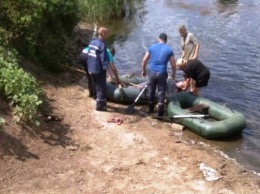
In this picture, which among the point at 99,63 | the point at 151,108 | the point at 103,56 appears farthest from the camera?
the point at 151,108

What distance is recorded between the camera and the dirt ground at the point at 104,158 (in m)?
7.51

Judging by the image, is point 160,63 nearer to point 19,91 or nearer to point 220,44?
point 19,91

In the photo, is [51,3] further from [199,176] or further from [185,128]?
[199,176]

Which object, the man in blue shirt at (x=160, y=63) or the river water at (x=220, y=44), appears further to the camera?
the river water at (x=220, y=44)

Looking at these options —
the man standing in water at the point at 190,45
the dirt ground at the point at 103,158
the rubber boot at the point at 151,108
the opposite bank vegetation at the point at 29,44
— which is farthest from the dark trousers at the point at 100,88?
the man standing in water at the point at 190,45

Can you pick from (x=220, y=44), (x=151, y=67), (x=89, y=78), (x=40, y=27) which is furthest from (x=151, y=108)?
(x=220, y=44)

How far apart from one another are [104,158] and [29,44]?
14.9ft

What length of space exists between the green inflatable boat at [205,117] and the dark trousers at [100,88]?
1534mm

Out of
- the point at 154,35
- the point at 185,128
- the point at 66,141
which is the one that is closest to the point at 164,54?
the point at 185,128

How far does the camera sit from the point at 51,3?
42.0 ft

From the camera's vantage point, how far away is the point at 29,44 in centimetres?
1173

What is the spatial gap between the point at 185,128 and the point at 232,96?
9.83 feet

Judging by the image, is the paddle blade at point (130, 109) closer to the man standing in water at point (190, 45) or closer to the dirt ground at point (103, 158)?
the dirt ground at point (103, 158)

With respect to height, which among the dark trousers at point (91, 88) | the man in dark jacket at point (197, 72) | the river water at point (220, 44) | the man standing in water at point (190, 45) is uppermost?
the man standing in water at point (190, 45)
